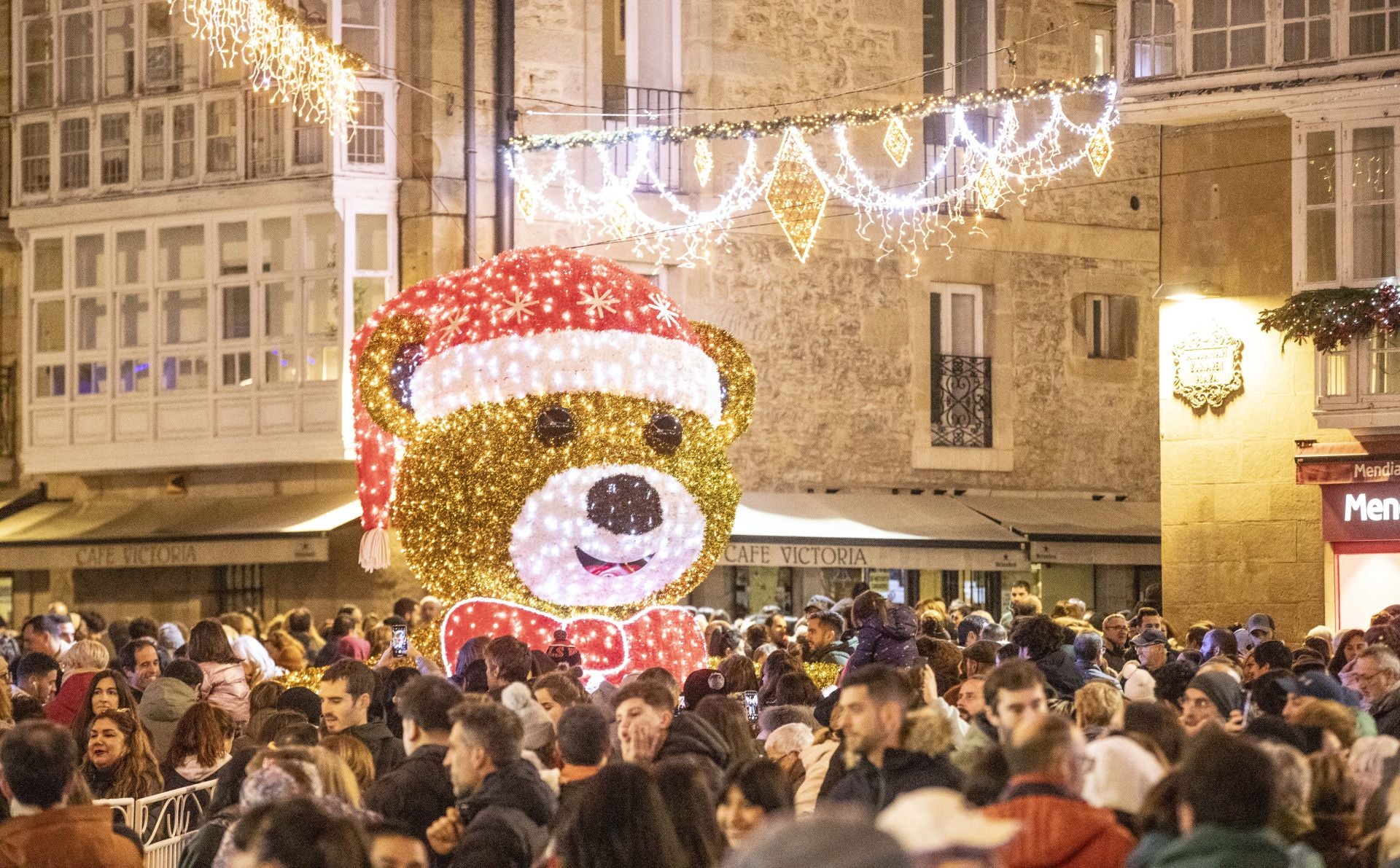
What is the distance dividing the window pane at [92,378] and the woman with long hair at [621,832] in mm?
19283

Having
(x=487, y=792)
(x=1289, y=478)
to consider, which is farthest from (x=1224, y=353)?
(x=487, y=792)

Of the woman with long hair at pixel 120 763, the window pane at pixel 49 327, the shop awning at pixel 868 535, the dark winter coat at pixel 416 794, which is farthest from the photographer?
the window pane at pixel 49 327

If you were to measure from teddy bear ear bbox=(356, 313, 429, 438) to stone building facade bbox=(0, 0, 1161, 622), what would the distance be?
26.7 ft

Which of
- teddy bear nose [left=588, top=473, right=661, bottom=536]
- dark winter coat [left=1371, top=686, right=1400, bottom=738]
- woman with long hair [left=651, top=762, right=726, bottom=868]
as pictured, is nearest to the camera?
woman with long hair [left=651, top=762, right=726, bottom=868]

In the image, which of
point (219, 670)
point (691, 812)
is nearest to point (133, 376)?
point (219, 670)

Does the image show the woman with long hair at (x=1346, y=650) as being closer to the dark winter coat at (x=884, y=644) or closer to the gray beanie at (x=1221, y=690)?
the dark winter coat at (x=884, y=644)

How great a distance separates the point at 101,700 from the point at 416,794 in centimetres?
306

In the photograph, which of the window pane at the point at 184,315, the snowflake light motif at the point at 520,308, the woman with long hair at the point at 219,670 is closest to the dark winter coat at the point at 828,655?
the snowflake light motif at the point at 520,308

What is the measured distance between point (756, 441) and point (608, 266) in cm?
921

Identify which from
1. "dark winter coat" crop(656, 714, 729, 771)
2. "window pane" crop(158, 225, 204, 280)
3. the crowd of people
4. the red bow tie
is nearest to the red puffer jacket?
the crowd of people

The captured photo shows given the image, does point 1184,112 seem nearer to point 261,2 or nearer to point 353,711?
point 261,2

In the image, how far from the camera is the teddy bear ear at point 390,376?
13.2 meters

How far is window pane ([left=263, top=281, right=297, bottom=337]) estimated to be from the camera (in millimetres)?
22453

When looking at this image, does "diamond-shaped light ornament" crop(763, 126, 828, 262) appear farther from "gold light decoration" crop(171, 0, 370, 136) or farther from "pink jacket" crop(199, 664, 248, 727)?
"pink jacket" crop(199, 664, 248, 727)
